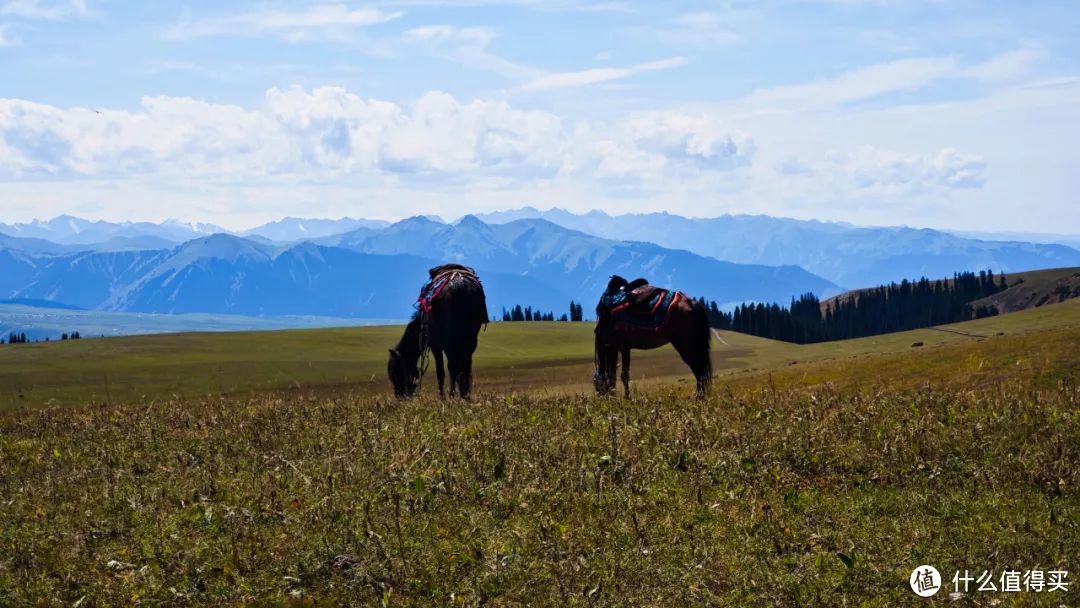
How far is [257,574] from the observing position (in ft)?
34.8

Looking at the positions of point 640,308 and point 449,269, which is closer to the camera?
point 640,308

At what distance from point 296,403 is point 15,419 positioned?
6348 millimetres

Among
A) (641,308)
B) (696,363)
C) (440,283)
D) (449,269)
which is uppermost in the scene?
(449,269)

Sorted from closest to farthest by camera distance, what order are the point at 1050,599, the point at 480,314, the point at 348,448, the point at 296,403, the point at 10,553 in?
the point at 1050,599
the point at 10,553
the point at 348,448
the point at 296,403
the point at 480,314

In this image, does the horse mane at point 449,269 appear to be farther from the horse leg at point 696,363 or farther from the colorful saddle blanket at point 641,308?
the horse leg at point 696,363

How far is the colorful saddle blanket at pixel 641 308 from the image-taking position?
88.1ft

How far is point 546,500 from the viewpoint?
1264 centimetres

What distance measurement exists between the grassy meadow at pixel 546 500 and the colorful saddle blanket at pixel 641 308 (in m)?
6.58

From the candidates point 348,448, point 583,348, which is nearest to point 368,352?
point 583,348

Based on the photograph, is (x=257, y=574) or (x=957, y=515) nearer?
(x=257, y=574)

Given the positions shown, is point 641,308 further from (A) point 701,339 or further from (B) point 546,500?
(B) point 546,500

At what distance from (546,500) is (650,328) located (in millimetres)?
14597

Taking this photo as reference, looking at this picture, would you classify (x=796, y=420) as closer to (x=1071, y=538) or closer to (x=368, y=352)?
(x=1071, y=538)

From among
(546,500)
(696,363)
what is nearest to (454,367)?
(696,363)
